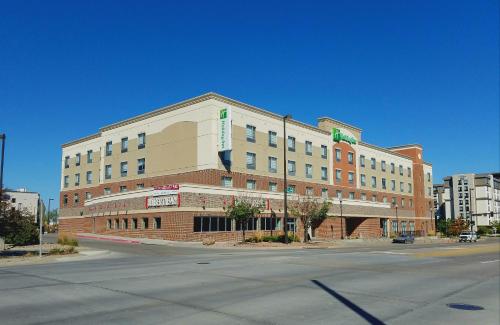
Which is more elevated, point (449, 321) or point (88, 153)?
point (88, 153)

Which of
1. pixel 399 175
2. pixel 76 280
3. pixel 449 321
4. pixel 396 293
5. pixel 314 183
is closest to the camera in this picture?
pixel 449 321

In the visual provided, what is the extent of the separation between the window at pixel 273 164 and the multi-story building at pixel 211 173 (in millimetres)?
127

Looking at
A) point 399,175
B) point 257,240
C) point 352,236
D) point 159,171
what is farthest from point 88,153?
point 399,175

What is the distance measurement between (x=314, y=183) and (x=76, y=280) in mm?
51461

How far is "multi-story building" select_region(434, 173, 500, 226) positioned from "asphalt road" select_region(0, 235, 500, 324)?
14437cm

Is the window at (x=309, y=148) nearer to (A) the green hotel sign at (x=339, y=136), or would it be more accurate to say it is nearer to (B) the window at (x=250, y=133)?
(A) the green hotel sign at (x=339, y=136)

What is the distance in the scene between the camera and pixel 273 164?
5772 centimetres

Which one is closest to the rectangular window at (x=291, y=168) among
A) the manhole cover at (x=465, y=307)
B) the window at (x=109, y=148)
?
the window at (x=109, y=148)

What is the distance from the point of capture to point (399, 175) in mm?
90125

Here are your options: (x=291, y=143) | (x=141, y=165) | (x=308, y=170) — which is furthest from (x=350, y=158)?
(x=141, y=165)

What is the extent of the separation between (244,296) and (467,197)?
156438mm

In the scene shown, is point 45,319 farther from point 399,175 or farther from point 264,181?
point 399,175

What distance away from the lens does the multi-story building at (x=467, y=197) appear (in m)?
150

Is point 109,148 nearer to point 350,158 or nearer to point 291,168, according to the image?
point 291,168
